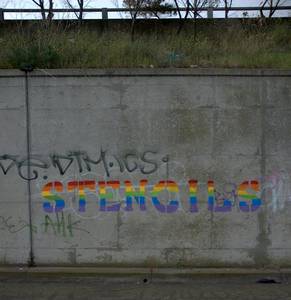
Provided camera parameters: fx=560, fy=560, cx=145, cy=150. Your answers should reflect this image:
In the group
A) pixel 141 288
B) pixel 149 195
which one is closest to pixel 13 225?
pixel 149 195

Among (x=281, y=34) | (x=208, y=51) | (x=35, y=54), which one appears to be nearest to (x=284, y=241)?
(x=208, y=51)

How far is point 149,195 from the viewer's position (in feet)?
26.1

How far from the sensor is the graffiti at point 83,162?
7.91 metres

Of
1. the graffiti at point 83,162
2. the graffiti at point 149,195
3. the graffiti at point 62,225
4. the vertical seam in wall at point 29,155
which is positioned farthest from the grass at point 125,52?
the graffiti at point 62,225

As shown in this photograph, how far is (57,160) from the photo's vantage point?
26.1 feet

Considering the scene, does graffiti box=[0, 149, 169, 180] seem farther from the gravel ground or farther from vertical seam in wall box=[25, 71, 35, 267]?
the gravel ground

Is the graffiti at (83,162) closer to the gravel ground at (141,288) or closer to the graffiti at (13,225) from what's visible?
the graffiti at (13,225)

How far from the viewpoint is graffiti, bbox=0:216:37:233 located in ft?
26.2

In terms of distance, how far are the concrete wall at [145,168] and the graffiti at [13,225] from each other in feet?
0.05

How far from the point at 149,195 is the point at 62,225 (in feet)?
4.30

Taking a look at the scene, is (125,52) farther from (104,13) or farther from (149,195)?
(104,13)

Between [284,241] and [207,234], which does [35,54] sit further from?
[284,241]

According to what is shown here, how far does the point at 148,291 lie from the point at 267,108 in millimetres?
2998

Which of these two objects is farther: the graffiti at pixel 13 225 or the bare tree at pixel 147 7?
the bare tree at pixel 147 7
